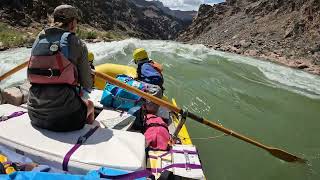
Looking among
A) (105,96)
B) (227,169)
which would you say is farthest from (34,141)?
(227,169)

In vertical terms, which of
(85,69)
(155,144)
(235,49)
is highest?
(85,69)

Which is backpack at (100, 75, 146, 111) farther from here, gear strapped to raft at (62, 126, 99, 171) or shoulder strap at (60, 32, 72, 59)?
shoulder strap at (60, 32, 72, 59)

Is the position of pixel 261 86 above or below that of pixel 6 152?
below

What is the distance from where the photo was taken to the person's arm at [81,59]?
12.3 feet

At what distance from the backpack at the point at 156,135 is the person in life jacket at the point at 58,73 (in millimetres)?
908

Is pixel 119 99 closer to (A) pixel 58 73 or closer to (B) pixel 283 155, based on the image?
(A) pixel 58 73

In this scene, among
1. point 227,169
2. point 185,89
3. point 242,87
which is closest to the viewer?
point 227,169

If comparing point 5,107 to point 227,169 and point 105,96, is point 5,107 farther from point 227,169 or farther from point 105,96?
point 227,169

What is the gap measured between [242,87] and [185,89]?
217 centimetres

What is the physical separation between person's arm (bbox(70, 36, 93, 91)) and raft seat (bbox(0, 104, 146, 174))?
19.6 inches

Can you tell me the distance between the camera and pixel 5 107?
178 inches

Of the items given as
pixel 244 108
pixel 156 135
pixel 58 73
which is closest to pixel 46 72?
pixel 58 73

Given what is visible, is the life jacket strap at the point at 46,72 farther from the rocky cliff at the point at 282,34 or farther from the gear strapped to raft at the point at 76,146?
the rocky cliff at the point at 282,34

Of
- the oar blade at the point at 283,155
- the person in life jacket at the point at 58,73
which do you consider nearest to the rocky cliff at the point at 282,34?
the oar blade at the point at 283,155
